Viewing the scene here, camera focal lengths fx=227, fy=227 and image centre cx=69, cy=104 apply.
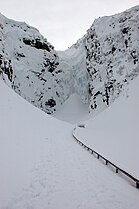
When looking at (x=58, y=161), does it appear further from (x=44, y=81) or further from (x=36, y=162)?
(x=44, y=81)

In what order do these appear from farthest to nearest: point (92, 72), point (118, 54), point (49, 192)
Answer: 1. point (92, 72)
2. point (118, 54)
3. point (49, 192)

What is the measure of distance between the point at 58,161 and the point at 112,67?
1645 inches

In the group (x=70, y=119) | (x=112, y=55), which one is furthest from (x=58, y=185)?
(x=70, y=119)

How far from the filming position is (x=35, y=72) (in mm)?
73500

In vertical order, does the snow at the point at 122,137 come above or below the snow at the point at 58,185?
above

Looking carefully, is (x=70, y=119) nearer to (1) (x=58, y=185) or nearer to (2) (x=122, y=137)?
(2) (x=122, y=137)

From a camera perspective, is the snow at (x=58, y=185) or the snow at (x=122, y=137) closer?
the snow at (x=58, y=185)

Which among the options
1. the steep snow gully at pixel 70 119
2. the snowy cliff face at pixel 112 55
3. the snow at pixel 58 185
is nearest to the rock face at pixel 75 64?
the snowy cliff face at pixel 112 55

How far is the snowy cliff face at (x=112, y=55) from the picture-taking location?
4667 centimetres

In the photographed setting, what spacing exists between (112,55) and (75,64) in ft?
118

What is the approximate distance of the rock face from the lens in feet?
160

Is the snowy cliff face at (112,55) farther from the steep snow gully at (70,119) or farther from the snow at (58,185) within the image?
the snow at (58,185)

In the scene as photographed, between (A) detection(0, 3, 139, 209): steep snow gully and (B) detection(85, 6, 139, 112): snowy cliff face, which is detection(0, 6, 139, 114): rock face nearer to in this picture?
(B) detection(85, 6, 139, 112): snowy cliff face

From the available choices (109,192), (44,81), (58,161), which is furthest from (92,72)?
(109,192)
